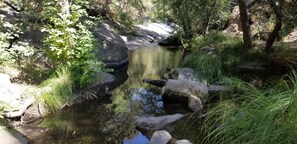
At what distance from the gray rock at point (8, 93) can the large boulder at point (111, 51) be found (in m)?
4.90

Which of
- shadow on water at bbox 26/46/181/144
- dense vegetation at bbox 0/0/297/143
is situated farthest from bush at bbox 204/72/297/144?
shadow on water at bbox 26/46/181/144

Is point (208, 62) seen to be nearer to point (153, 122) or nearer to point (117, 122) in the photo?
point (153, 122)

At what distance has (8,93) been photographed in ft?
19.6

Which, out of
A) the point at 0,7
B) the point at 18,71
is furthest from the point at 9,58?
the point at 0,7

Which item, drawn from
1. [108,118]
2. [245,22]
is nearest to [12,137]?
[108,118]

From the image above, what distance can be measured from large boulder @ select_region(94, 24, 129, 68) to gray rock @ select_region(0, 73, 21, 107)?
4.90 metres

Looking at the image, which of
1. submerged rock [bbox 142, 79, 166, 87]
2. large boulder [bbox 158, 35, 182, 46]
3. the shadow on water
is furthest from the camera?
large boulder [bbox 158, 35, 182, 46]

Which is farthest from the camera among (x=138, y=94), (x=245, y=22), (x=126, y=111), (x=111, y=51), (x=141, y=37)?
(x=141, y=37)

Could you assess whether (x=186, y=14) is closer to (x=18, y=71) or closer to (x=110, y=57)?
(x=110, y=57)

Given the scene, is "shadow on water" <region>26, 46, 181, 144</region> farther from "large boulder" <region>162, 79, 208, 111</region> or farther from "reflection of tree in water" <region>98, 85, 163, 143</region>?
"large boulder" <region>162, 79, 208, 111</region>

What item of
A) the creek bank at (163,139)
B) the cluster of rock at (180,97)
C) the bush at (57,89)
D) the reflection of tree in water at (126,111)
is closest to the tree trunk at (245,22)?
the cluster of rock at (180,97)

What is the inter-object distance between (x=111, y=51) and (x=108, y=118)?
18.2 ft

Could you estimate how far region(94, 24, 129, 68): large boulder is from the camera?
37.1 ft

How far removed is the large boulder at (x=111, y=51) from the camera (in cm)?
1131
